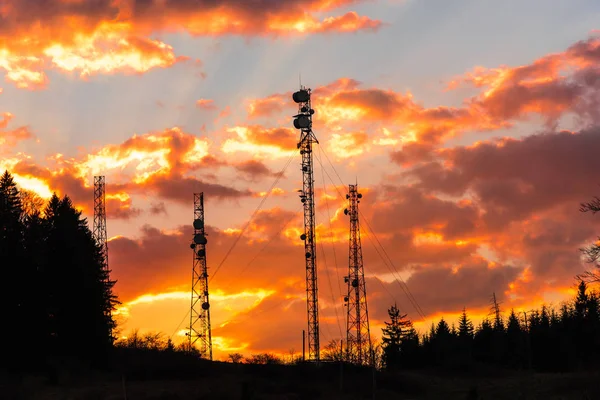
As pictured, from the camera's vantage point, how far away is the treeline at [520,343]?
365 ft

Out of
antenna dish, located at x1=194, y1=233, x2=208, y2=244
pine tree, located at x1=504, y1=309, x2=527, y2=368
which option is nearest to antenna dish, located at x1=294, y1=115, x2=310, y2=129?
antenna dish, located at x1=194, y1=233, x2=208, y2=244

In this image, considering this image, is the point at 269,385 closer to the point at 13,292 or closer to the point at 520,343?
the point at 13,292

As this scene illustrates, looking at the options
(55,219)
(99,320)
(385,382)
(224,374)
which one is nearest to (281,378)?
(224,374)

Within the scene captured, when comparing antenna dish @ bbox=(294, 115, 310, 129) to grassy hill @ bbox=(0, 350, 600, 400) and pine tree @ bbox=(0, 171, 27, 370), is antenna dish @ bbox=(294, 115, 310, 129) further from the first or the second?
pine tree @ bbox=(0, 171, 27, 370)

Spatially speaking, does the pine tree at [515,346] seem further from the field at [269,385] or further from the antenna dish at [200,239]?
the antenna dish at [200,239]

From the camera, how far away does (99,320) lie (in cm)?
7669

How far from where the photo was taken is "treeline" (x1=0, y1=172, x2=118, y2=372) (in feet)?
232

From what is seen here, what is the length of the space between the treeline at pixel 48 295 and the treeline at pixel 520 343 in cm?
4445

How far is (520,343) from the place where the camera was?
126 metres

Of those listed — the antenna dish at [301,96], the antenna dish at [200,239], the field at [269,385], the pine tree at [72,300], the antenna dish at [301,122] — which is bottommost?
the field at [269,385]

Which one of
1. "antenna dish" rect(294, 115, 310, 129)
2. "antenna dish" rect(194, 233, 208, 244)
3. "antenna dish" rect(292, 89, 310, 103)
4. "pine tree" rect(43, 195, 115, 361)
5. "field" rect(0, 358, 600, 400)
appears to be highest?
"antenna dish" rect(292, 89, 310, 103)

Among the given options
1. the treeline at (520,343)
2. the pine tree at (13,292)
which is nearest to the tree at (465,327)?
the treeline at (520,343)

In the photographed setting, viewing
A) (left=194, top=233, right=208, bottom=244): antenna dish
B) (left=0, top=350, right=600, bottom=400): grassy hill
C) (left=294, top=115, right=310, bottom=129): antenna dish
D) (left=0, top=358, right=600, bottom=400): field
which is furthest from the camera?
(left=194, top=233, right=208, bottom=244): antenna dish

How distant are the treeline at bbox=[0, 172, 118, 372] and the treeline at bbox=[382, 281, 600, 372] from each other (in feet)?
146
